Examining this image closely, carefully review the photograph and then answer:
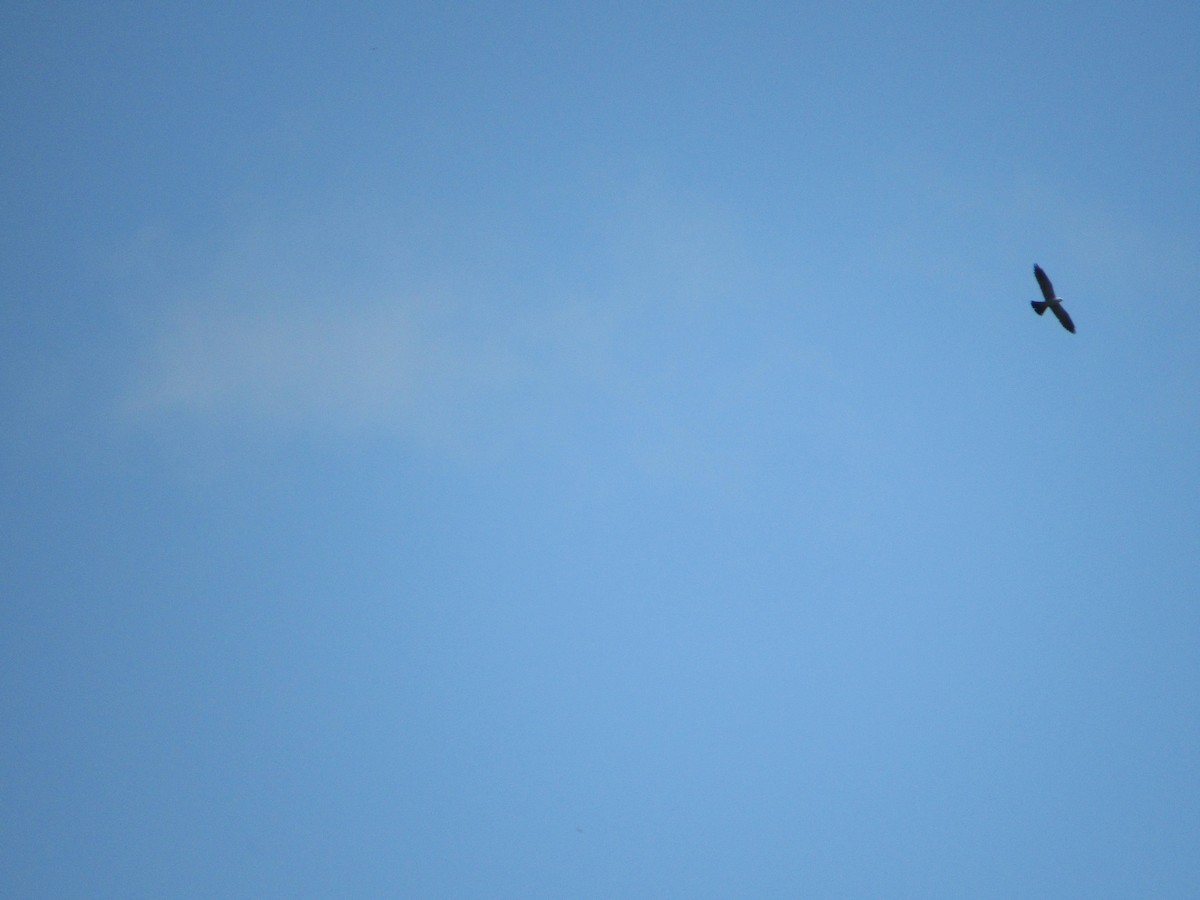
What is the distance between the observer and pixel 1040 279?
15727mm
